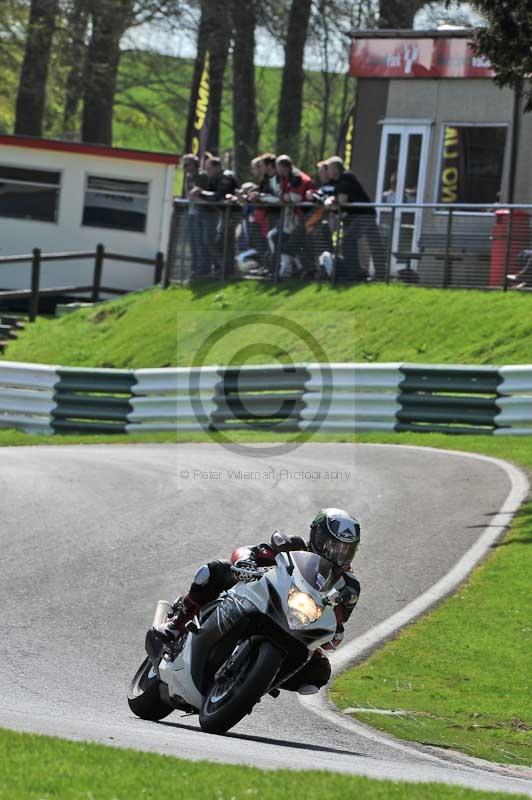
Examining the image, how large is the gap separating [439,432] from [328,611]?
11.7 m

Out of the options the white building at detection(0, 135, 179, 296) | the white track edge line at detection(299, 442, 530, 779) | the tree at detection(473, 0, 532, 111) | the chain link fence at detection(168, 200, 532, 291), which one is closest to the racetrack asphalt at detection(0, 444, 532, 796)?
the white track edge line at detection(299, 442, 530, 779)

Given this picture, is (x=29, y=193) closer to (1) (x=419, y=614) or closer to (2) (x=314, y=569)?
(1) (x=419, y=614)

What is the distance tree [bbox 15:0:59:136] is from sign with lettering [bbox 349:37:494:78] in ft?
53.5

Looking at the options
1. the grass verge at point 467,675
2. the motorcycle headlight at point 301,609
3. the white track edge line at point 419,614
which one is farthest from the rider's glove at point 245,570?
the grass verge at point 467,675

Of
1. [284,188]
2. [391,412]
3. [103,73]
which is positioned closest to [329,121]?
[103,73]

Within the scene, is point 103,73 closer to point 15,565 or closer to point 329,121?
point 329,121

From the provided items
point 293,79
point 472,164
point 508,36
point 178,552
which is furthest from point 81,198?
point 178,552

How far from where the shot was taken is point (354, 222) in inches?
940

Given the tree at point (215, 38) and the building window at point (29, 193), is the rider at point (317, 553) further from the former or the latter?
the tree at point (215, 38)

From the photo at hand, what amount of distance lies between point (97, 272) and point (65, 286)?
4.73 ft

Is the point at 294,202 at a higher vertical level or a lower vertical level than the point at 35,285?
higher

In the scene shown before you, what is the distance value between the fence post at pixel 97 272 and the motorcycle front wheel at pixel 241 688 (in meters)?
25.0

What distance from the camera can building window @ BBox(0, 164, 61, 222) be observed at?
3469 centimetres

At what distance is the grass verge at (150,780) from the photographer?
18.6 ft
